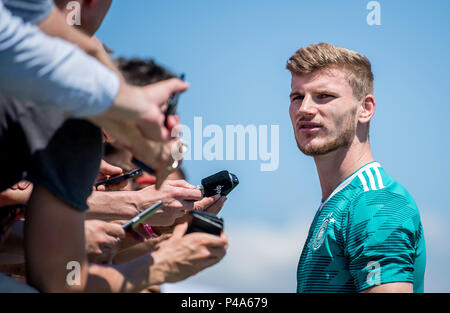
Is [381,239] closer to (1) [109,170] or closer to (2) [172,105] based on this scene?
(2) [172,105]

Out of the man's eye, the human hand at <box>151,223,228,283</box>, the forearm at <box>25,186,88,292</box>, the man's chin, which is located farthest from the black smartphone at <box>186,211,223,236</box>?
the man's eye

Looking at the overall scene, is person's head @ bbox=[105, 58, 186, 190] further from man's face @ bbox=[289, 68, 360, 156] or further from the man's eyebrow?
the man's eyebrow

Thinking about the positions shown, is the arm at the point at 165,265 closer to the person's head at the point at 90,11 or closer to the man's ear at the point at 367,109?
the person's head at the point at 90,11

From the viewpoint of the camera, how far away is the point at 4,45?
1673 mm

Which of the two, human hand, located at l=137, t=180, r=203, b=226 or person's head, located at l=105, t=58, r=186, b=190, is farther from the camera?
human hand, located at l=137, t=180, r=203, b=226

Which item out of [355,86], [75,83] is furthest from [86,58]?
[355,86]

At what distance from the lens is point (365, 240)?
127 inches

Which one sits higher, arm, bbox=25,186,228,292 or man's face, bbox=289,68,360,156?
man's face, bbox=289,68,360,156

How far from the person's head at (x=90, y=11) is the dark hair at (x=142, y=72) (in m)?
0.22

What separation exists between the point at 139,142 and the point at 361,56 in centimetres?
299

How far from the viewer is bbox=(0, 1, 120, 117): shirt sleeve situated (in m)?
1.69

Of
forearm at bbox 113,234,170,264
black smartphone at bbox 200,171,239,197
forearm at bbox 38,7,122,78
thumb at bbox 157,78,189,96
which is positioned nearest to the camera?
forearm at bbox 38,7,122,78

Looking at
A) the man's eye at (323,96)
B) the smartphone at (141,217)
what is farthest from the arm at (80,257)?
the man's eye at (323,96)

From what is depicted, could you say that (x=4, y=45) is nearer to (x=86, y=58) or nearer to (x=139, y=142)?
(x=86, y=58)
